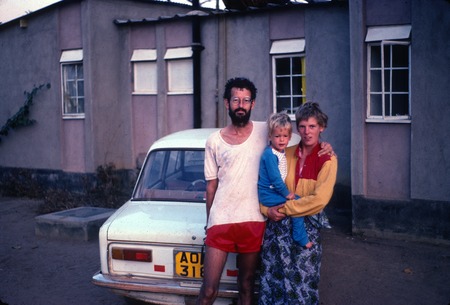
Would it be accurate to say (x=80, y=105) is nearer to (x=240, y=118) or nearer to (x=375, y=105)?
(x=375, y=105)

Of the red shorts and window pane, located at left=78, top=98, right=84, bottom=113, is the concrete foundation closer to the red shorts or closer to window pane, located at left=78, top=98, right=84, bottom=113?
window pane, located at left=78, top=98, right=84, bottom=113

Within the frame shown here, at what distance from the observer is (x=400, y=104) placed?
7.75 metres

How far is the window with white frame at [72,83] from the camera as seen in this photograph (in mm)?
11938

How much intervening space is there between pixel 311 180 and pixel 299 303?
932mm

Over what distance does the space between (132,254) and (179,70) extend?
7.69m

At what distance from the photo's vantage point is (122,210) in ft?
15.4

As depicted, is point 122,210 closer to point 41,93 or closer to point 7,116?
point 41,93

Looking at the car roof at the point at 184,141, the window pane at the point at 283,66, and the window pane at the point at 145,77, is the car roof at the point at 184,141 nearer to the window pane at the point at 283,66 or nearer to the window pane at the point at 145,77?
the window pane at the point at 283,66

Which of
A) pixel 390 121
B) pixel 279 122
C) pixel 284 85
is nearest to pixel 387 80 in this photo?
pixel 390 121

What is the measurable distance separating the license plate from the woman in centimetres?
59

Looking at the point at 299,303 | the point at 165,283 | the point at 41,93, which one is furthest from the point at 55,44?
the point at 299,303

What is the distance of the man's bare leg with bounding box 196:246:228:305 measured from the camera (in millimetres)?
3592

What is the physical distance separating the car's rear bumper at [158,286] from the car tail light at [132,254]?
175mm

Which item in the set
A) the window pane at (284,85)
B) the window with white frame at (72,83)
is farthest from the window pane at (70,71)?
the window pane at (284,85)
